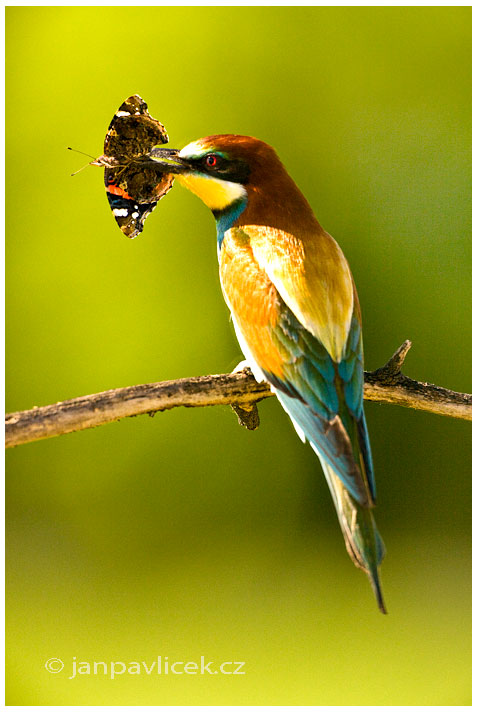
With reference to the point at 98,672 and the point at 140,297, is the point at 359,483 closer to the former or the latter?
the point at 98,672

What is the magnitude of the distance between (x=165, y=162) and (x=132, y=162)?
84 mm

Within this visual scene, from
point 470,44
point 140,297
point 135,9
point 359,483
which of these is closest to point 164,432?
point 140,297

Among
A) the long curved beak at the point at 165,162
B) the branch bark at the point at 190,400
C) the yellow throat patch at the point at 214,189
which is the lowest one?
the branch bark at the point at 190,400

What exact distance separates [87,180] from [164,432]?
81cm

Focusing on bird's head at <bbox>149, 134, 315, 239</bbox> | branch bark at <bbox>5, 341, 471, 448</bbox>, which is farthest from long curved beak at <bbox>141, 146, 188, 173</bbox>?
branch bark at <bbox>5, 341, 471, 448</bbox>

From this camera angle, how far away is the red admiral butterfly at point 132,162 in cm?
192

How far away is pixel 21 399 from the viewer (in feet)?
7.35

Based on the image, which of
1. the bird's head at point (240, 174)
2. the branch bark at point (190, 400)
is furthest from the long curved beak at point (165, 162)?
the branch bark at point (190, 400)

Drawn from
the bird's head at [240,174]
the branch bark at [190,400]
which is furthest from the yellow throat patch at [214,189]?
the branch bark at [190,400]

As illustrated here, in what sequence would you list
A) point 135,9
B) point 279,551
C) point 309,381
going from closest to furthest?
point 309,381
point 135,9
point 279,551

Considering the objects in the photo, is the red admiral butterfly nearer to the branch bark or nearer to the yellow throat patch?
the yellow throat patch

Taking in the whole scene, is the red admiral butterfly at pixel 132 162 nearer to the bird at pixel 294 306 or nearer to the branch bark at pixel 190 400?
the bird at pixel 294 306

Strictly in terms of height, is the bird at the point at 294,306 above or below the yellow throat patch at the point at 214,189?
below

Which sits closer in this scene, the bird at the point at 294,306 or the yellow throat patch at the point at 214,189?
the bird at the point at 294,306
